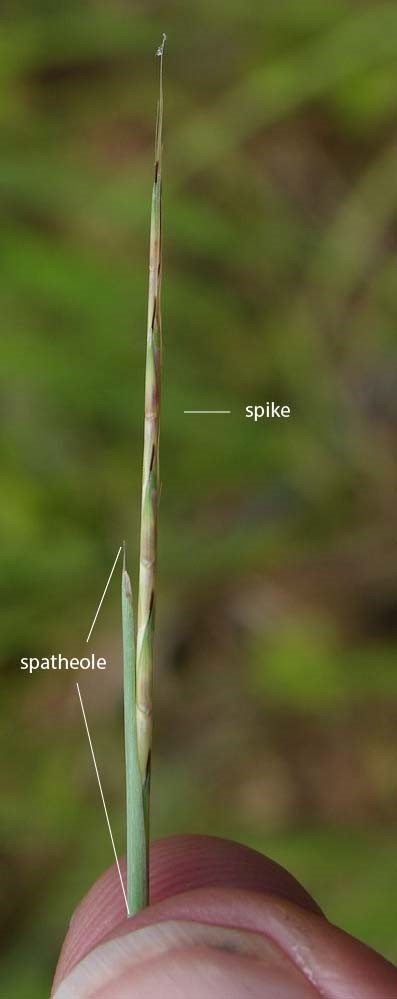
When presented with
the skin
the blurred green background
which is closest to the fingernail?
the skin

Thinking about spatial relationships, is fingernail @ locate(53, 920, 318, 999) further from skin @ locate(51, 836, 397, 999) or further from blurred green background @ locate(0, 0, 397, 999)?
blurred green background @ locate(0, 0, 397, 999)

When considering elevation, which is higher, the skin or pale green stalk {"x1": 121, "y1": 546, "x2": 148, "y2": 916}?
pale green stalk {"x1": 121, "y1": 546, "x2": 148, "y2": 916}

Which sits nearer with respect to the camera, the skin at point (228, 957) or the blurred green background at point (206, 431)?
the skin at point (228, 957)

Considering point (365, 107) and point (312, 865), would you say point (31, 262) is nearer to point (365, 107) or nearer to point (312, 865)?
point (365, 107)

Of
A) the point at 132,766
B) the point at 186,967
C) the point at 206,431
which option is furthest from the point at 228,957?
the point at 206,431

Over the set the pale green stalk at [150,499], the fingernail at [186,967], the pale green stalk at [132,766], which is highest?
the pale green stalk at [150,499]

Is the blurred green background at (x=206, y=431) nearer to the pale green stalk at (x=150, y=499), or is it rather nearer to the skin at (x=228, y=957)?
the skin at (x=228, y=957)

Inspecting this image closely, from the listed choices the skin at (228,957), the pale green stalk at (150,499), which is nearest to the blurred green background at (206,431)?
the skin at (228,957)
